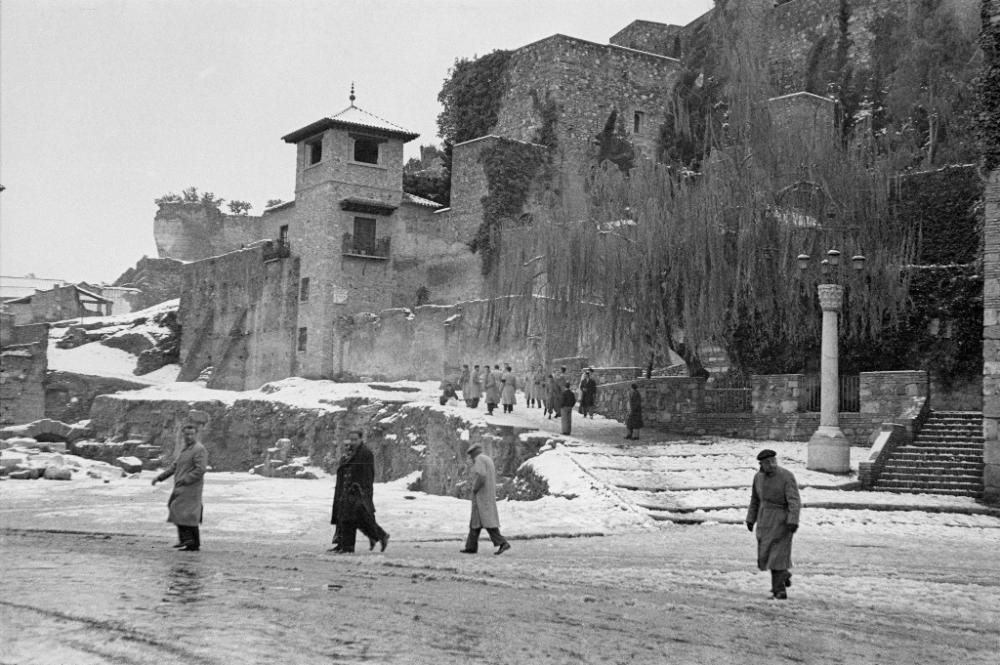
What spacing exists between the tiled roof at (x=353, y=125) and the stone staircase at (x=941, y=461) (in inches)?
1163

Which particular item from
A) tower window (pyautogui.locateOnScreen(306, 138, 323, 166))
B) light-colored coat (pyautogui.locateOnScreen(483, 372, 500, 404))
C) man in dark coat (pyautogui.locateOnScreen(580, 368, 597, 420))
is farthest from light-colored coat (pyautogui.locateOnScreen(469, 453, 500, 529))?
tower window (pyautogui.locateOnScreen(306, 138, 323, 166))

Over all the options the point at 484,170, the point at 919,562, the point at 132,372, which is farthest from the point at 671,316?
the point at 132,372

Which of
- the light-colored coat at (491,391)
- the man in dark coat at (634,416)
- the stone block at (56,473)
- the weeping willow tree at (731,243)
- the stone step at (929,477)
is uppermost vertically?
the weeping willow tree at (731,243)

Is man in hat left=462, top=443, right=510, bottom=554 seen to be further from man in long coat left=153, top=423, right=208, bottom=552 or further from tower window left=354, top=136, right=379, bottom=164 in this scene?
tower window left=354, top=136, right=379, bottom=164

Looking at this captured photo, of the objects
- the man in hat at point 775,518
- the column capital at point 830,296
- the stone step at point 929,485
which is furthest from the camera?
the column capital at point 830,296

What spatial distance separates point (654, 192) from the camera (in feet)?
87.7

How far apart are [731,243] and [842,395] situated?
158 inches

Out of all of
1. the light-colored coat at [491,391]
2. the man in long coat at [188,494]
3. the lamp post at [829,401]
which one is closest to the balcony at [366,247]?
the light-colored coat at [491,391]

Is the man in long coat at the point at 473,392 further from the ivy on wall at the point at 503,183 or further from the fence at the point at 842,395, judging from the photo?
the ivy on wall at the point at 503,183

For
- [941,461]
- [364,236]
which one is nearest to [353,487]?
[941,461]

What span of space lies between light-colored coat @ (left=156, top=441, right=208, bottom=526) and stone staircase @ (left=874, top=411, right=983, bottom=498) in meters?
12.0

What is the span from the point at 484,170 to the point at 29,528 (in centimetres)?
3312

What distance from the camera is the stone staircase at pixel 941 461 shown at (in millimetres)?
19703

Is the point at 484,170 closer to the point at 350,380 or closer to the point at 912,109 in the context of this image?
the point at 350,380
